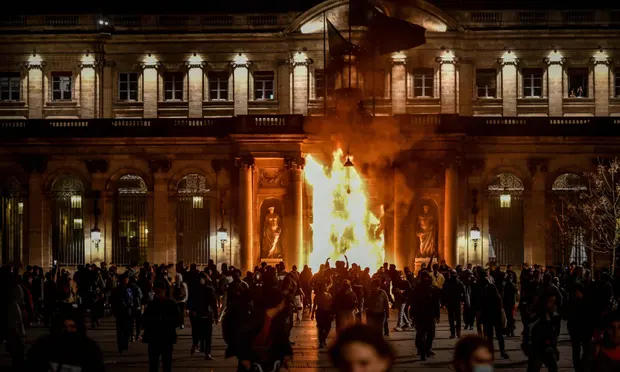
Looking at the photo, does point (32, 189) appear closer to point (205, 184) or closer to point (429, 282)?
point (205, 184)

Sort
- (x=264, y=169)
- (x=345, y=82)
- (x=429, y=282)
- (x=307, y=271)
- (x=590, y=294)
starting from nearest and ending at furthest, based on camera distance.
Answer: (x=590, y=294) → (x=429, y=282) → (x=307, y=271) → (x=264, y=169) → (x=345, y=82)

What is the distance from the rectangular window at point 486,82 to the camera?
167 feet

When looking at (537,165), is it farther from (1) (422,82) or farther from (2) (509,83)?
(1) (422,82)

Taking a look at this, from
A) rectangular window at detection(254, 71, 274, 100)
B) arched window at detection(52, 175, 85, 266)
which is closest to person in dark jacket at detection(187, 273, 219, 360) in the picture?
arched window at detection(52, 175, 85, 266)

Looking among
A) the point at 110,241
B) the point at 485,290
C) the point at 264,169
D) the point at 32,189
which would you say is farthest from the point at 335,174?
the point at 485,290

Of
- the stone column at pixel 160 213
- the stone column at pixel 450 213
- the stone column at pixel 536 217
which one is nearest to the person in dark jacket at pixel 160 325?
the stone column at pixel 450 213

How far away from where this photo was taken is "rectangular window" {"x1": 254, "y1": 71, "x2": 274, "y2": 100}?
51.2 meters

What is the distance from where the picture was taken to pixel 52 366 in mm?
9312

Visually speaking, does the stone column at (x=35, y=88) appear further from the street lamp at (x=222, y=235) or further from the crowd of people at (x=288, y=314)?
the crowd of people at (x=288, y=314)

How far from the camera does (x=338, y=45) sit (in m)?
44.0

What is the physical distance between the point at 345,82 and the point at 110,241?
44.8 feet

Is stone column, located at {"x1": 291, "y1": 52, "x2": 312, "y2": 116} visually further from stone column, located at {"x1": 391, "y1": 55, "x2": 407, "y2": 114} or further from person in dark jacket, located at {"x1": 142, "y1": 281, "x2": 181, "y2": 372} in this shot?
person in dark jacket, located at {"x1": 142, "y1": 281, "x2": 181, "y2": 372}

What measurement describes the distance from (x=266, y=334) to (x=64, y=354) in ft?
12.9

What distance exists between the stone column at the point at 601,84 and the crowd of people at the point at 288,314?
822 inches
